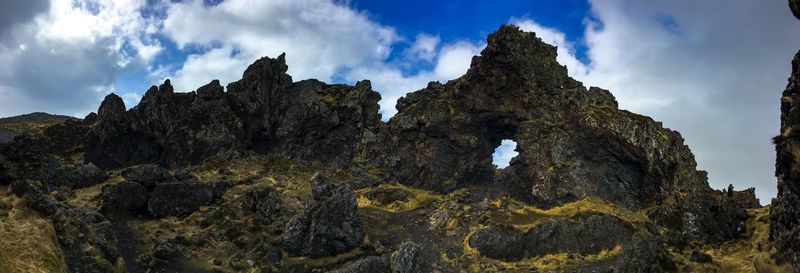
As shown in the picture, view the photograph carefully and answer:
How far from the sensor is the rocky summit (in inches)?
1612

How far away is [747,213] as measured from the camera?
43.5 meters

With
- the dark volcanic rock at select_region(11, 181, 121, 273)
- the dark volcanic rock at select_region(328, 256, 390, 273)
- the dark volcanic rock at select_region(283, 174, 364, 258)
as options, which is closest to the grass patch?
the dark volcanic rock at select_region(283, 174, 364, 258)

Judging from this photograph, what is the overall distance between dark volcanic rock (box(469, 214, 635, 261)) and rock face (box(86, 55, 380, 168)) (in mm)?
46709

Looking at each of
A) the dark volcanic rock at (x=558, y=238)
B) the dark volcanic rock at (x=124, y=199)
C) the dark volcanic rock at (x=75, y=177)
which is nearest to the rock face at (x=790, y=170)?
the dark volcanic rock at (x=558, y=238)

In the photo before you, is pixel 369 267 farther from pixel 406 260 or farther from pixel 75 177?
pixel 75 177

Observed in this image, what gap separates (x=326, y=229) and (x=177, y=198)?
23.7 meters

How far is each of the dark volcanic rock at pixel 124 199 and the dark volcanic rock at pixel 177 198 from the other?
1.17 metres

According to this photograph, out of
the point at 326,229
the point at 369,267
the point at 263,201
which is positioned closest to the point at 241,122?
the point at 263,201

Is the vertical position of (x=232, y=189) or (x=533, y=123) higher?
(x=533, y=123)

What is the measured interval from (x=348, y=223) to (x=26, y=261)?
36005mm

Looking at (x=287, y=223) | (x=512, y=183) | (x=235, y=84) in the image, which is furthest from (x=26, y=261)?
(x=235, y=84)

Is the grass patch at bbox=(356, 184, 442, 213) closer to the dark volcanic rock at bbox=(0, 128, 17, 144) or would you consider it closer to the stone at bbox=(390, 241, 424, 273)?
the stone at bbox=(390, 241, 424, 273)

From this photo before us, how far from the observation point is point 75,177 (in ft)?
252

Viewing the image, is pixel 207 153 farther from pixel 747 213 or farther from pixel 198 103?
pixel 747 213
